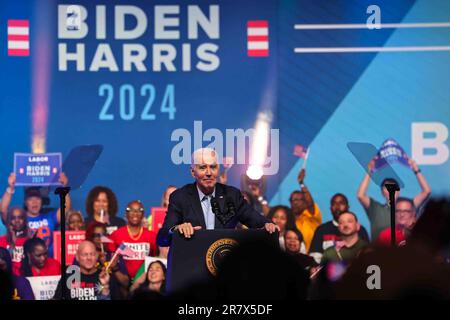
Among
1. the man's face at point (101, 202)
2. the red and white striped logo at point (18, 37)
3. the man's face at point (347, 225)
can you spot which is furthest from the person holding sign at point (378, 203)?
the red and white striped logo at point (18, 37)

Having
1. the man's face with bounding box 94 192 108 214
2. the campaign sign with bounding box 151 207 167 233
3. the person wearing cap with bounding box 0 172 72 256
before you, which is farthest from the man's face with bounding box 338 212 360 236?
the person wearing cap with bounding box 0 172 72 256

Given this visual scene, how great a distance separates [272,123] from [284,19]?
110cm

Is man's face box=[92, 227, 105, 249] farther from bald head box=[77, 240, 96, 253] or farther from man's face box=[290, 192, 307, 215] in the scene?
man's face box=[290, 192, 307, 215]

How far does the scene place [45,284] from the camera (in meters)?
10.0

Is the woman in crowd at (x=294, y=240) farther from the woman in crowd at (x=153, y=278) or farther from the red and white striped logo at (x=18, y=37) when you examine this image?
the red and white striped logo at (x=18, y=37)

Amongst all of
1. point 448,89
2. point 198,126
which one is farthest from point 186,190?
point 448,89

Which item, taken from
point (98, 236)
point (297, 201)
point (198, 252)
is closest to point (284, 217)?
point (297, 201)

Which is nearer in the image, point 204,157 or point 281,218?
point 204,157

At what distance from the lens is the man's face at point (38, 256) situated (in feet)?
33.0

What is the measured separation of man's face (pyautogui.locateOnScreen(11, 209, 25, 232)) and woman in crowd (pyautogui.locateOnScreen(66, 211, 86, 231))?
0.47m

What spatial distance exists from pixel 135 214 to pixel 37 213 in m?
1.01

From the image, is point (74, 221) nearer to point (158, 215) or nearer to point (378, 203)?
point (158, 215)

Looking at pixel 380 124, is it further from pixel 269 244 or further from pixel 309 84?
pixel 269 244

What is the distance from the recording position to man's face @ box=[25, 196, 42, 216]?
10023mm
